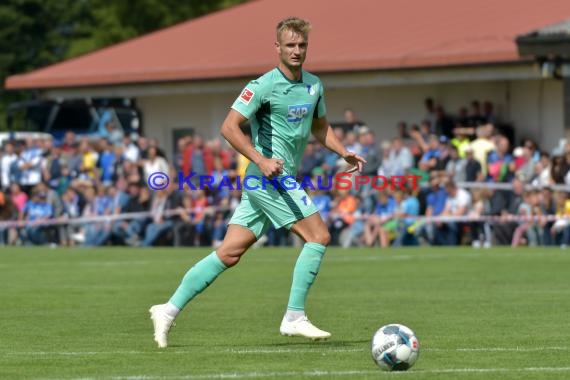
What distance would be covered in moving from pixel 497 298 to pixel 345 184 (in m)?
11.7

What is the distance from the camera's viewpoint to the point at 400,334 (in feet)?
27.9

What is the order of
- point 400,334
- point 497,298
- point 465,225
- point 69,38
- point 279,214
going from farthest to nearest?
point 69,38 < point 465,225 < point 497,298 < point 279,214 < point 400,334

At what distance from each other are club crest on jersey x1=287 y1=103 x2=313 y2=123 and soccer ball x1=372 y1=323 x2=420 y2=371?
6.62 feet

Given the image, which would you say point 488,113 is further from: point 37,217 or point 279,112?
point 279,112

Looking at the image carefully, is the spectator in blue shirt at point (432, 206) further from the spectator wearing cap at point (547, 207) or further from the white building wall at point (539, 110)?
the white building wall at point (539, 110)

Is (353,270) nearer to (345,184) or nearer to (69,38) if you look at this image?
(345,184)

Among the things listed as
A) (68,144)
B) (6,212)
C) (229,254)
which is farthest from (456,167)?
(229,254)

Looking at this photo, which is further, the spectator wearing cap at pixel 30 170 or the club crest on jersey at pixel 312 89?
the spectator wearing cap at pixel 30 170

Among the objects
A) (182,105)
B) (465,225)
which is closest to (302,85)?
(465,225)

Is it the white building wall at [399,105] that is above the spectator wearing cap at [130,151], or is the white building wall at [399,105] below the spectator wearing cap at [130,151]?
above

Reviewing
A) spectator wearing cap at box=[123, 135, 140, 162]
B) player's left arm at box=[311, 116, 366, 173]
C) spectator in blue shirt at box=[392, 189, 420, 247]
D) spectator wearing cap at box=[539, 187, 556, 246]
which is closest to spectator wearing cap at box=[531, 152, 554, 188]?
spectator wearing cap at box=[539, 187, 556, 246]

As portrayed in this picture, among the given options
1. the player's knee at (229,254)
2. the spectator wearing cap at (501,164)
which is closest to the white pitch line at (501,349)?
the player's knee at (229,254)

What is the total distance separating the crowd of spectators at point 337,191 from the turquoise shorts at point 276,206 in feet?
45.5

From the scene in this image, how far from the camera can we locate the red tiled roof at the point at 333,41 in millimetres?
29109
